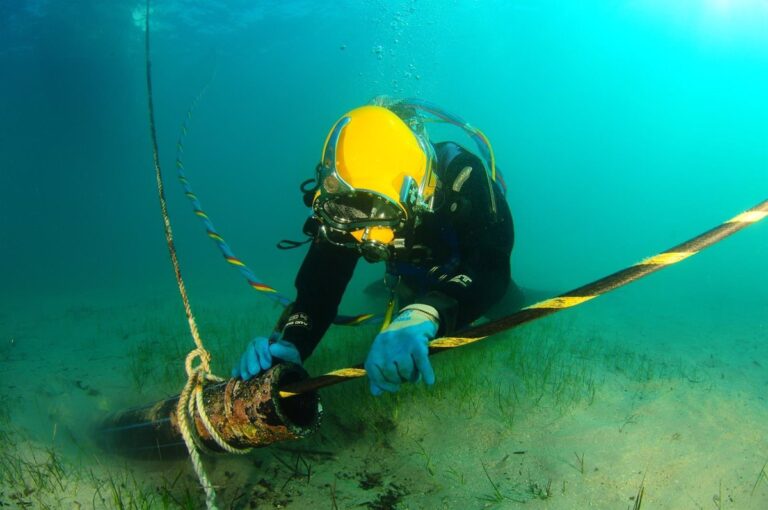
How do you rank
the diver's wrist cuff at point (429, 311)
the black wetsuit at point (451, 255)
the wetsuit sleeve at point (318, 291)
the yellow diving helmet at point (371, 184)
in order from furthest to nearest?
the wetsuit sleeve at point (318, 291)
the black wetsuit at point (451, 255)
the yellow diving helmet at point (371, 184)
the diver's wrist cuff at point (429, 311)

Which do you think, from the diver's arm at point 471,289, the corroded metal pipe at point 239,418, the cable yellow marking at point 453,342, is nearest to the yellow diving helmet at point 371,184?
the diver's arm at point 471,289

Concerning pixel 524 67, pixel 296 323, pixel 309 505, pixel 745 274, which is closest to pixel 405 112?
pixel 296 323

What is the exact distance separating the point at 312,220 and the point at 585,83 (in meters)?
96.7

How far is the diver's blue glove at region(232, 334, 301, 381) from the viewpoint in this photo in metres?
2.15

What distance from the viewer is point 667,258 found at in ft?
3.34

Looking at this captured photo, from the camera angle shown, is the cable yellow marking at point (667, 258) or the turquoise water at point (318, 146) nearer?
the cable yellow marking at point (667, 258)

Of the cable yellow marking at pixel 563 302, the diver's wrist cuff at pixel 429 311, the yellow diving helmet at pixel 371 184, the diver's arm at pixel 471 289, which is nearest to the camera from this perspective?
the cable yellow marking at pixel 563 302

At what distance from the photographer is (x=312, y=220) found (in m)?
3.04

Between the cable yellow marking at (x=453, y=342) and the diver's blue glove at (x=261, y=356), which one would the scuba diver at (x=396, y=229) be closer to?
the diver's blue glove at (x=261, y=356)

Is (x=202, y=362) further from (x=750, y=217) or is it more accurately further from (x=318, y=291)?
(x=750, y=217)

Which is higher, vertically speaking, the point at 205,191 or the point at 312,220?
the point at 312,220

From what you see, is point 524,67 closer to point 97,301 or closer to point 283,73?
point 283,73

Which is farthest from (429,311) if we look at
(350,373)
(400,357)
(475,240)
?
(475,240)

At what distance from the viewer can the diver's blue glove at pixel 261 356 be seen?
2.15m
